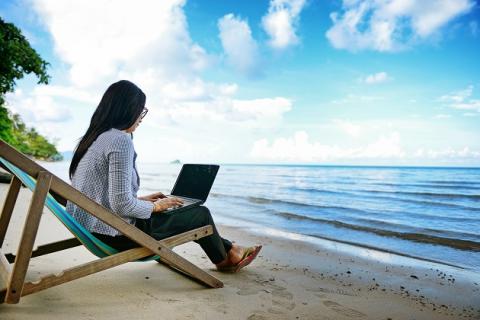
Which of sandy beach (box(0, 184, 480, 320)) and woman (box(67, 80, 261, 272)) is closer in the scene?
woman (box(67, 80, 261, 272))

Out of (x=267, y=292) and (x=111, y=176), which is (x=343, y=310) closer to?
(x=267, y=292)

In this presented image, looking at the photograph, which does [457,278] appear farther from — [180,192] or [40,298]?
[40,298]

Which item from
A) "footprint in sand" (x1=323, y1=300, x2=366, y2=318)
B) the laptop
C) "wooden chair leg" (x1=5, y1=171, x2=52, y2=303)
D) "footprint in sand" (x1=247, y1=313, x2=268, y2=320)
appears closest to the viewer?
"wooden chair leg" (x1=5, y1=171, x2=52, y2=303)

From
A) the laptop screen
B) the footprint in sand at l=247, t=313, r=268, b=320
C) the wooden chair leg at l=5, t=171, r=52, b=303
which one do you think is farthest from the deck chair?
the footprint in sand at l=247, t=313, r=268, b=320

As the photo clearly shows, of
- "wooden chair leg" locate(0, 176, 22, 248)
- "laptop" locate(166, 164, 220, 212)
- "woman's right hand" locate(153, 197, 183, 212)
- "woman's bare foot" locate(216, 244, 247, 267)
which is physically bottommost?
"woman's bare foot" locate(216, 244, 247, 267)

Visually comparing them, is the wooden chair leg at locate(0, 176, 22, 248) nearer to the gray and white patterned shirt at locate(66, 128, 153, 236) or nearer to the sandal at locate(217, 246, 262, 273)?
the gray and white patterned shirt at locate(66, 128, 153, 236)

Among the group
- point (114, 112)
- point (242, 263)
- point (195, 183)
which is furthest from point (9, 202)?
point (242, 263)

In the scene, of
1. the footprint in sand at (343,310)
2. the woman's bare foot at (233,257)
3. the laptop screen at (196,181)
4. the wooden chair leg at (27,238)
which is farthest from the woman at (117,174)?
the footprint in sand at (343,310)

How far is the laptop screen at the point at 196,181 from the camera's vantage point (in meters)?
2.96

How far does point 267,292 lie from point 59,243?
1924 millimetres

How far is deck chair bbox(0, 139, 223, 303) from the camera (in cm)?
181

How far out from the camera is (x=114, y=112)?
7.96 feet

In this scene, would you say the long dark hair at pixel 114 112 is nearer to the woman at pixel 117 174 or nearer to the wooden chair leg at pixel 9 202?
the woman at pixel 117 174

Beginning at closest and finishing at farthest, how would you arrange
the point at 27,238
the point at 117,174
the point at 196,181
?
the point at 27,238 → the point at 117,174 → the point at 196,181
